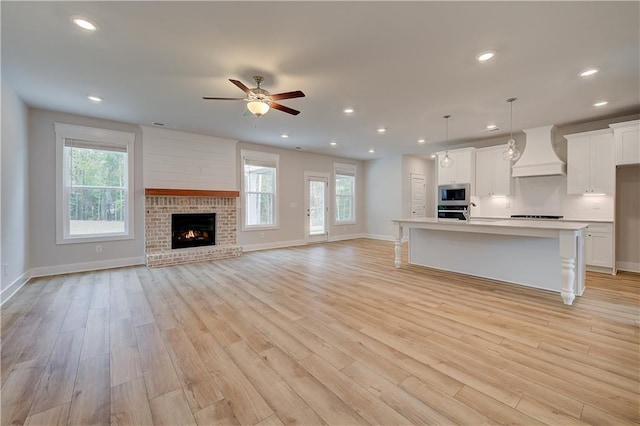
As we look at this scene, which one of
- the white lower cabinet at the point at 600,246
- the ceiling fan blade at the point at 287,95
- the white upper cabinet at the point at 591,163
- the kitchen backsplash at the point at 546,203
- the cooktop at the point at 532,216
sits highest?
the ceiling fan blade at the point at 287,95

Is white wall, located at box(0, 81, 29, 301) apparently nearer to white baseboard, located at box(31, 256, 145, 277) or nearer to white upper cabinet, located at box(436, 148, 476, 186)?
white baseboard, located at box(31, 256, 145, 277)

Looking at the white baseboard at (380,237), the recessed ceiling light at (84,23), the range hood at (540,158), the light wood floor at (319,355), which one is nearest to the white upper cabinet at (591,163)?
the range hood at (540,158)

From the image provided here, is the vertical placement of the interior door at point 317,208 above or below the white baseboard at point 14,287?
above

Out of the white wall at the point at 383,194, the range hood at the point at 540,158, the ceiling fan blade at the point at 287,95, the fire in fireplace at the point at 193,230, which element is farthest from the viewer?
the white wall at the point at 383,194

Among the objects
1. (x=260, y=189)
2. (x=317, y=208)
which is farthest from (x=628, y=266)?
(x=260, y=189)

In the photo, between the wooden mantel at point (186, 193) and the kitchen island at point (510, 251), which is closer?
the kitchen island at point (510, 251)

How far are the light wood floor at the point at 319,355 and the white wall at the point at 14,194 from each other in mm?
397

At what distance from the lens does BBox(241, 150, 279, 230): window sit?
691 cm

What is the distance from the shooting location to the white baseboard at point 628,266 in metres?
4.72

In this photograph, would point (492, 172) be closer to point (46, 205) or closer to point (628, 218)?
point (628, 218)

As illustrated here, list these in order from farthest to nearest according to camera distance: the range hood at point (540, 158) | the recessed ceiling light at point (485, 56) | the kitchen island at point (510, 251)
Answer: the range hood at point (540, 158) → the kitchen island at point (510, 251) → the recessed ceiling light at point (485, 56)

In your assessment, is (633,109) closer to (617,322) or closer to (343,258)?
(617,322)

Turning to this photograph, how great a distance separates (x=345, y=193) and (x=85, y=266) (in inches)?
276

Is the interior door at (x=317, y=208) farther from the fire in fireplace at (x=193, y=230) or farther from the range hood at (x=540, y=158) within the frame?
the range hood at (x=540, y=158)
